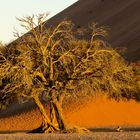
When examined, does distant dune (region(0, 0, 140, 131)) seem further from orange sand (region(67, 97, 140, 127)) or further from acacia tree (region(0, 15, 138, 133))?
acacia tree (region(0, 15, 138, 133))

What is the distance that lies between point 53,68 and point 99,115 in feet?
47.5

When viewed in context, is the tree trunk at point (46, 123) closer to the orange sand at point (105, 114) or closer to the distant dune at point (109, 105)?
the distant dune at point (109, 105)

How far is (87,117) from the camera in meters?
53.2

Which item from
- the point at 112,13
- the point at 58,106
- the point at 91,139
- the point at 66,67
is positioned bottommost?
the point at 91,139

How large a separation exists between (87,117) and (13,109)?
44.8ft

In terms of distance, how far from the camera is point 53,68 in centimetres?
3969

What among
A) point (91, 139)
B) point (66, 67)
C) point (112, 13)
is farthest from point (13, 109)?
point (112, 13)

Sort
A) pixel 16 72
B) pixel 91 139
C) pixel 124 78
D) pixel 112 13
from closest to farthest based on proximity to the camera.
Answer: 1. pixel 91 139
2. pixel 16 72
3. pixel 124 78
4. pixel 112 13

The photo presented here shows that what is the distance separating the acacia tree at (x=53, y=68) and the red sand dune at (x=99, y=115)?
11.4 metres

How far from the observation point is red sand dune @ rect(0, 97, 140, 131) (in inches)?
2030

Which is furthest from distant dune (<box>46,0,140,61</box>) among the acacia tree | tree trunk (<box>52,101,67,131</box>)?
tree trunk (<box>52,101,67,131</box>)

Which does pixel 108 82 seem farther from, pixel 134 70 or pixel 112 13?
pixel 112 13

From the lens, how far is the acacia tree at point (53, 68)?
3812cm

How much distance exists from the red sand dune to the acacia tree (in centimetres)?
1139
